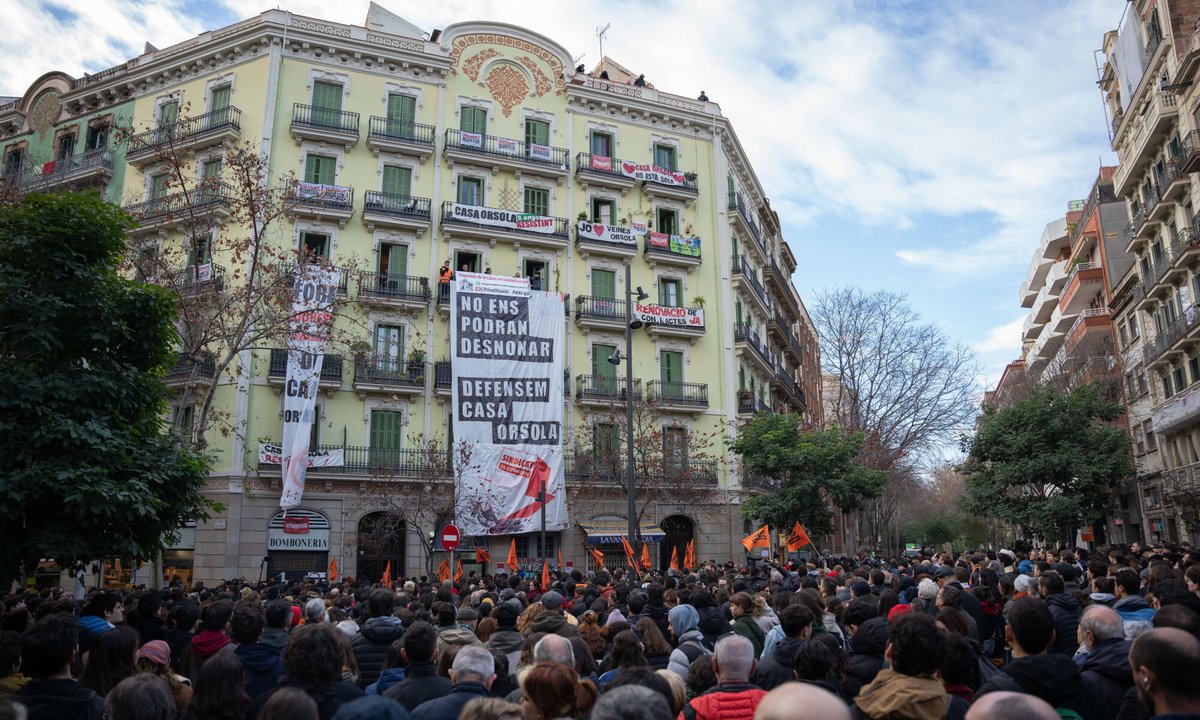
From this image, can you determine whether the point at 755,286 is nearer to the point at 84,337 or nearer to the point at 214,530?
the point at 214,530

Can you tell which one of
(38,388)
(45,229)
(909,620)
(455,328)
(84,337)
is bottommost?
(909,620)

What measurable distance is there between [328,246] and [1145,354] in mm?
32929

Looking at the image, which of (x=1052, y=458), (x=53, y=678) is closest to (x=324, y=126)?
(x=1052, y=458)

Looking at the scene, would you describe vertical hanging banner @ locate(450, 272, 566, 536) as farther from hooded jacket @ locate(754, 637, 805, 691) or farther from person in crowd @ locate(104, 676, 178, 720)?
person in crowd @ locate(104, 676, 178, 720)

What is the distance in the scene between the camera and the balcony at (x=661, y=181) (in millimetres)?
37219

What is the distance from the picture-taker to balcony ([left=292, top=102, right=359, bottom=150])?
32.4m

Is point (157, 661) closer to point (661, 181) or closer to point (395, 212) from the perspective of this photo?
point (395, 212)

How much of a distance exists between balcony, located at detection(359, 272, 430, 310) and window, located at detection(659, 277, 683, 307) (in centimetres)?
1001

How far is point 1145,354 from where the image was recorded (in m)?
35.9

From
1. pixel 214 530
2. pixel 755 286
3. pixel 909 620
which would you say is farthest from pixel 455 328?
pixel 909 620

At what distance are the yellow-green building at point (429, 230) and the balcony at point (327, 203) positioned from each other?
0.24ft

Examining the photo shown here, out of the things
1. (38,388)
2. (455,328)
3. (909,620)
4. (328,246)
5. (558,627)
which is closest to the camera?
(909,620)

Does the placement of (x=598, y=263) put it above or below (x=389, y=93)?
below

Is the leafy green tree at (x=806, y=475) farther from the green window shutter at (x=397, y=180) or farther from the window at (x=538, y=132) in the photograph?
the green window shutter at (x=397, y=180)
